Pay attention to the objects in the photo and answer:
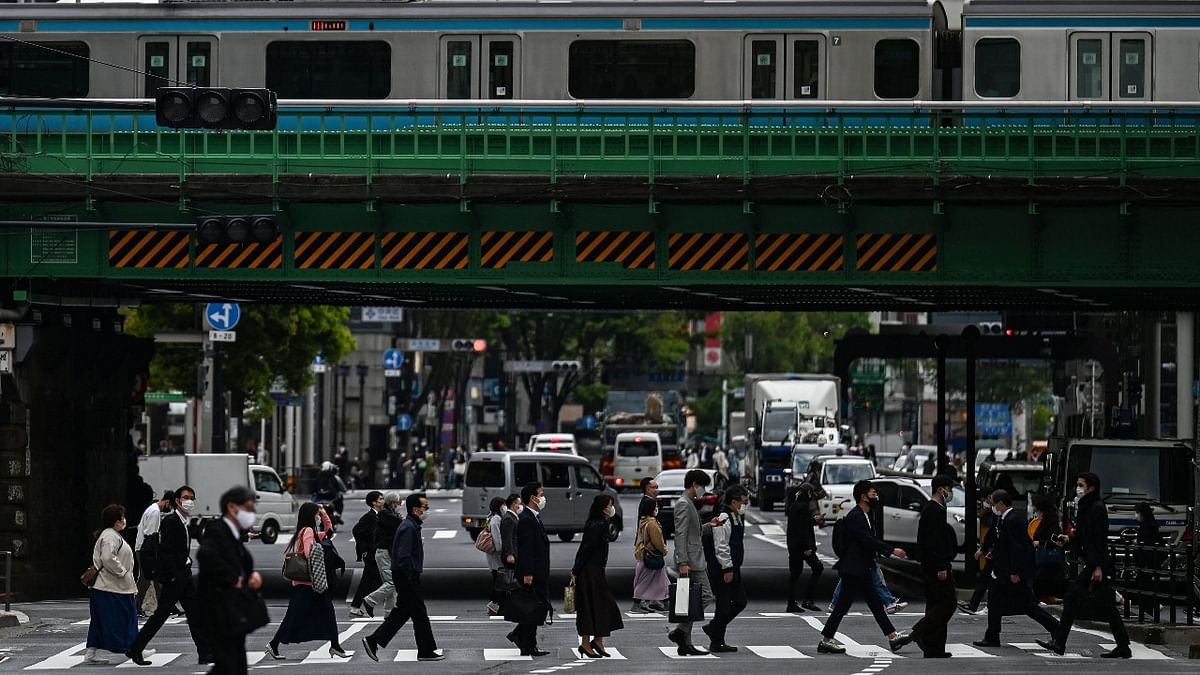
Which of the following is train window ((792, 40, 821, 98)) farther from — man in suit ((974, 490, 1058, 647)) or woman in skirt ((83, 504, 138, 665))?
woman in skirt ((83, 504, 138, 665))

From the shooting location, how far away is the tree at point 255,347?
51.3m

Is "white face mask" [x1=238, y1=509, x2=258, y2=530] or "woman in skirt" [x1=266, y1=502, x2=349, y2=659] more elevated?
"white face mask" [x1=238, y1=509, x2=258, y2=530]

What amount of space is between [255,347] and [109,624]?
107 ft

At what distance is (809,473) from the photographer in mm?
47000

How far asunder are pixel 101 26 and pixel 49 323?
4.65 metres

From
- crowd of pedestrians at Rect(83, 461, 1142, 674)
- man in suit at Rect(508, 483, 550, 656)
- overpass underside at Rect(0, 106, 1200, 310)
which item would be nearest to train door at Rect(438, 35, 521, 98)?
overpass underside at Rect(0, 106, 1200, 310)

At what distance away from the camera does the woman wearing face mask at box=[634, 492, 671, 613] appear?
22.2 m

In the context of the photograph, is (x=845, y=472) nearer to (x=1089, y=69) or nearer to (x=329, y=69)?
(x=1089, y=69)

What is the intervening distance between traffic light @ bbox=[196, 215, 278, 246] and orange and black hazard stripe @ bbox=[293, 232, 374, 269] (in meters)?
1.41

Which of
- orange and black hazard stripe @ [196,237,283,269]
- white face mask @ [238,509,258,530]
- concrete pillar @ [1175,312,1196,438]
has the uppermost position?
orange and black hazard stripe @ [196,237,283,269]

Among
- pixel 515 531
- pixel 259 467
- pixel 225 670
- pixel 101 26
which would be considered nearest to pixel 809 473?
pixel 259 467

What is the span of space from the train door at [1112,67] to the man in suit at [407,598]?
45.1 ft

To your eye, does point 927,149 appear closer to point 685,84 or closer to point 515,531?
point 685,84

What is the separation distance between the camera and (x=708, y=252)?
2742 centimetres
